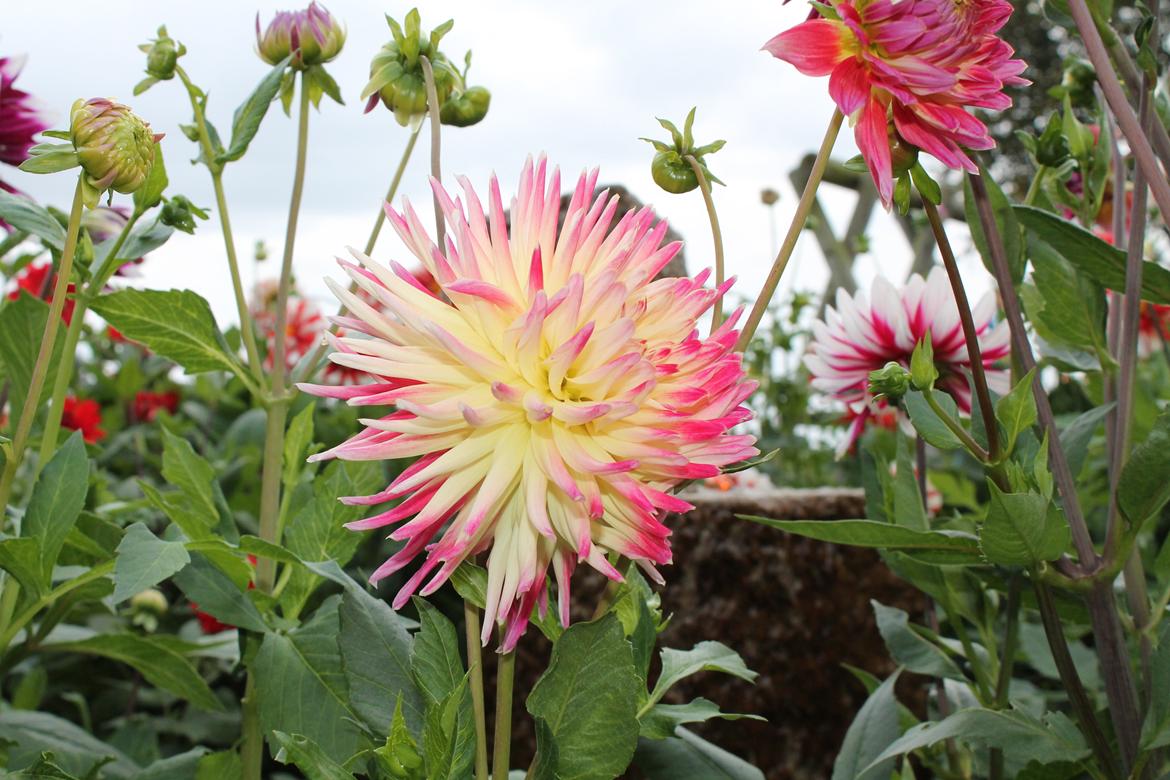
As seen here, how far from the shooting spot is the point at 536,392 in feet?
1.52

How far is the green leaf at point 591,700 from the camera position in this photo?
491 millimetres

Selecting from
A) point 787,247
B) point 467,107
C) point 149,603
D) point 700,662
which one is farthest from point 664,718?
point 149,603

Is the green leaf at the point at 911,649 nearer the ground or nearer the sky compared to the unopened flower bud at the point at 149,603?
nearer the sky

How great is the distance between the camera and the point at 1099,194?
34.0 inches

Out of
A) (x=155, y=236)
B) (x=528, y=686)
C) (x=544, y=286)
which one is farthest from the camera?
(x=528, y=686)

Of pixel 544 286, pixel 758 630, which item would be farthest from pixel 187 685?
pixel 758 630

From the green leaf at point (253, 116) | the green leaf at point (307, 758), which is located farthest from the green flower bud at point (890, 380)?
the green leaf at point (253, 116)

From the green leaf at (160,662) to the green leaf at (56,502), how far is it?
0.53 ft

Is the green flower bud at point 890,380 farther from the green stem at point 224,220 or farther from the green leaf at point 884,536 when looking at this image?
the green stem at point 224,220

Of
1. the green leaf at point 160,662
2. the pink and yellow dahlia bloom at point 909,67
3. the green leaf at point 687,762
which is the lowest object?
the green leaf at point 687,762

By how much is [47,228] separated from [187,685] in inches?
14.1

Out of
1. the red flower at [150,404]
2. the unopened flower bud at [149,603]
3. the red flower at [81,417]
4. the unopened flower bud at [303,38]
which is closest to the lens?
the unopened flower bud at [303,38]

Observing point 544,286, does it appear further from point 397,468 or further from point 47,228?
point 397,468

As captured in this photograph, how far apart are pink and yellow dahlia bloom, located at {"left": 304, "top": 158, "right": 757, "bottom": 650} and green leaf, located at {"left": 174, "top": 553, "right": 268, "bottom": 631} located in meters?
Result: 0.25
